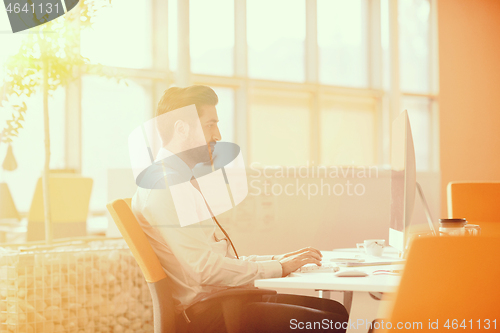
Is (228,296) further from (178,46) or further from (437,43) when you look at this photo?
(437,43)

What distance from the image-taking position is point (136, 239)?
1468 millimetres

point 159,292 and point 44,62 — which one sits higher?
point 44,62

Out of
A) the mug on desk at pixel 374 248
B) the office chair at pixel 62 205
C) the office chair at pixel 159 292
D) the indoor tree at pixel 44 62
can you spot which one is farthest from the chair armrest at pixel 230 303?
the office chair at pixel 62 205

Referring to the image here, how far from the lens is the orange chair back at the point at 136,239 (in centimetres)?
146

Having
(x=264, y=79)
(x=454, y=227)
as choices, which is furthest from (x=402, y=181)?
(x=264, y=79)

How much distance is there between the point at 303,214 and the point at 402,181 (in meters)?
2.57

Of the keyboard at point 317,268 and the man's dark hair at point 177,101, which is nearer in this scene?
the keyboard at point 317,268

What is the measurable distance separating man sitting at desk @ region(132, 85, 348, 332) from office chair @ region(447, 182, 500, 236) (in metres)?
1.69

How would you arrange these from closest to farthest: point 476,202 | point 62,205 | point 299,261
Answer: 1. point 299,261
2. point 476,202
3. point 62,205

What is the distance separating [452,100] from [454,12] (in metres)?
1.15
